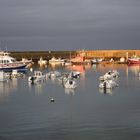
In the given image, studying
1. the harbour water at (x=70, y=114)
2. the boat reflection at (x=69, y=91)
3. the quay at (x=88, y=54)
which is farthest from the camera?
the quay at (x=88, y=54)

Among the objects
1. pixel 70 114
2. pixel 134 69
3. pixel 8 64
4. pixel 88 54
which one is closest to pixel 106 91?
pixel 70 114

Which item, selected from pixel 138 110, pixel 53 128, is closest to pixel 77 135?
pixel 53 128

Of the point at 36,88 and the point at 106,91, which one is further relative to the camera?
the point at 36,88

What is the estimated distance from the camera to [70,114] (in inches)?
890

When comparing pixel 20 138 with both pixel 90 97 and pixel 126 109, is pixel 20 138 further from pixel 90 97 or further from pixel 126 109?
pixel 90 97

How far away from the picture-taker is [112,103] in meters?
26.4

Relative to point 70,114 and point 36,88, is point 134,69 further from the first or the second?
point 70,114

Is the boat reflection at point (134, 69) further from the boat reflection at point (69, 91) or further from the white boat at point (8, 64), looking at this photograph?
the boat reflection at point (69, 91)

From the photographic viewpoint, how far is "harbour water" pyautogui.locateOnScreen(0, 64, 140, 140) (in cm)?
1814

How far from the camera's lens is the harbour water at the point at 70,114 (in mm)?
18141

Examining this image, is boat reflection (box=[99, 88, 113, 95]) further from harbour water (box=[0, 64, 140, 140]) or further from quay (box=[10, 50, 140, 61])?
quay (box=[10, 50, 140, 61])

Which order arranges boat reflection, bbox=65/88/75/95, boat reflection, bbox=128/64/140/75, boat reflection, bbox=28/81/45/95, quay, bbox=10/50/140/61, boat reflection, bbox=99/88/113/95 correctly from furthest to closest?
1. quay, bbox=10/50/140/61
2. boat reflection, bbox=128/64/140/75
3. boat reflection, bbox=28/81/45/95
4. boat reflection, bbox=99/88/113/95
5. boat reflection, bbox=65/88/75/95

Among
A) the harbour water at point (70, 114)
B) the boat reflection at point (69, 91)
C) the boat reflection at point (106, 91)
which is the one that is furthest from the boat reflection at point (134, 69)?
the harbour water at point (70, 114)

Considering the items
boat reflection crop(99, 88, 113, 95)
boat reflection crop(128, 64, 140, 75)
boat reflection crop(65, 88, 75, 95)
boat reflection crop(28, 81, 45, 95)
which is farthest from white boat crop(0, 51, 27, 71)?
boat reflection crop(99, 88, 113, 95)
